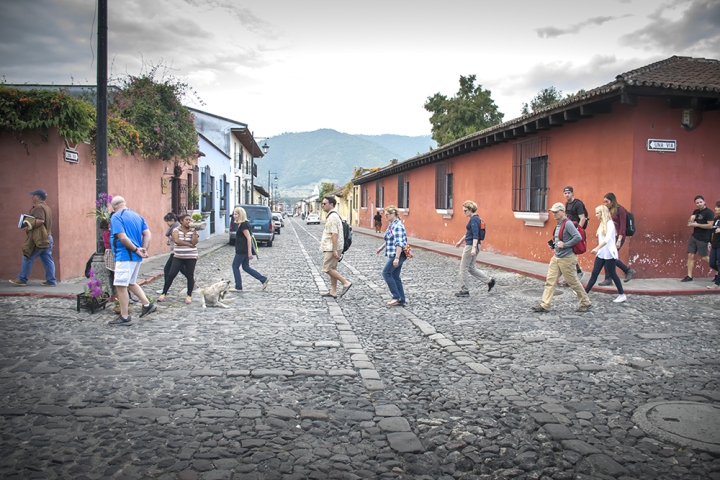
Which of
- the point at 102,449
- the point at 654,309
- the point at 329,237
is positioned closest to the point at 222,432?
the point at 102,449

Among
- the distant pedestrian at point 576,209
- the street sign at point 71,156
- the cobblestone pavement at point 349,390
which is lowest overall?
the cobblestone pavement at point 349,390

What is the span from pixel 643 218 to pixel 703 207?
0.98 meters

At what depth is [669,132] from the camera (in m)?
9.88

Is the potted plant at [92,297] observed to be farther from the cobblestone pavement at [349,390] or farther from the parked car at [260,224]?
the parked car at [260,224]

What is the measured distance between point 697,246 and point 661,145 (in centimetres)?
204

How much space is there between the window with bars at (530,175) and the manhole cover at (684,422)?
9.74m

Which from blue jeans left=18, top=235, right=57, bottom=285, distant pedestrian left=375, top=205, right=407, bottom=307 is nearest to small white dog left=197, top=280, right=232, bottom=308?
distant pedestrian left=375, top=205, right=407, bottom=307

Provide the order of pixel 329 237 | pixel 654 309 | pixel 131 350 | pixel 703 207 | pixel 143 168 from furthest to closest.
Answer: pixel 143 168, pixel 703 207, pixel 329 237, pixel 654 309, pixel 131 350

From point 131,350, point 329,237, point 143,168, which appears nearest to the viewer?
point 131,350

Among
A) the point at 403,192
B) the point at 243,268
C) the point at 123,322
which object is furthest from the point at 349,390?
the point at 403,192

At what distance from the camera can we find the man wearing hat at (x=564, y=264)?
280 inches

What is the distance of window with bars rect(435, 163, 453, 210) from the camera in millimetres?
20344

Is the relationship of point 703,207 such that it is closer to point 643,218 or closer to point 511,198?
point 643,218

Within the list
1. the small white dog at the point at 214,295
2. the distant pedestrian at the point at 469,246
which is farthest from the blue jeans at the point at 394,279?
the small white dog at the point at 214,295
